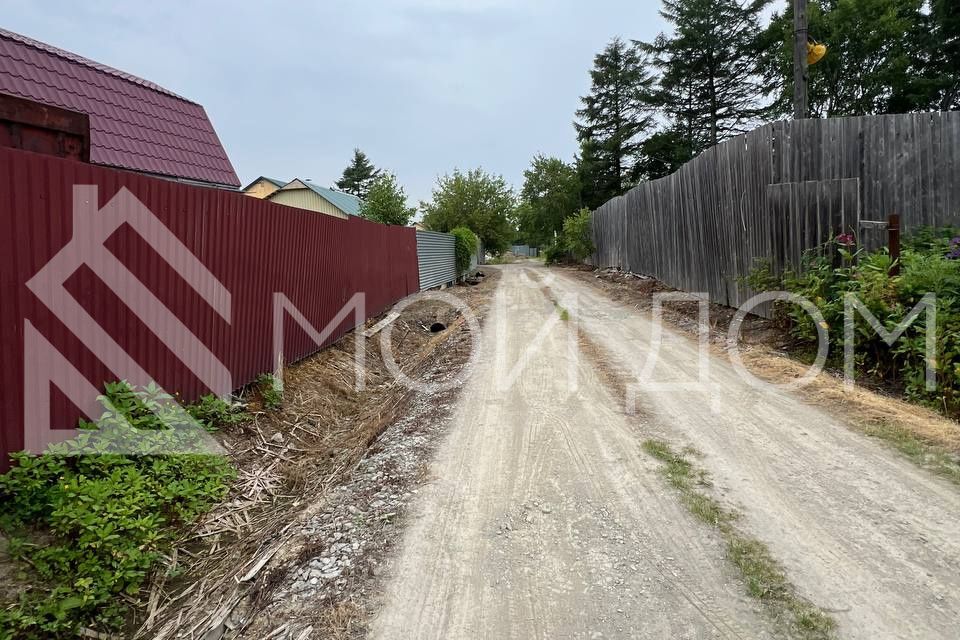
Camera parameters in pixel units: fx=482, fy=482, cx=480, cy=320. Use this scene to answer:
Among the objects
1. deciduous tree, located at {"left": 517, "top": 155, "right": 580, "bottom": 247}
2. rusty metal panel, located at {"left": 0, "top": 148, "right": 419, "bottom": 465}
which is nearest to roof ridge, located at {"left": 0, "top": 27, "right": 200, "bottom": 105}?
rusty metal panel, located at {"left": 0, "top": 148, "right": 419, "bottom": 465}

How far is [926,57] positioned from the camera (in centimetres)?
2027

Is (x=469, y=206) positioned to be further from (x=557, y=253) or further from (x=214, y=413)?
(x=214, y=413)

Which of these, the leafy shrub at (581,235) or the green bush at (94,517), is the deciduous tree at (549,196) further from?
the green bush at (94,517)

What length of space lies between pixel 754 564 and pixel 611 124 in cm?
3716

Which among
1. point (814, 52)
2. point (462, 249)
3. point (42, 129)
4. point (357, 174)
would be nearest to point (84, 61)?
point (42, 129)

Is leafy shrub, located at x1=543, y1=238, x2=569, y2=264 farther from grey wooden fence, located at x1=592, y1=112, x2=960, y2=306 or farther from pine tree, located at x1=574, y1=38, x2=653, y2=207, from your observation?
grey wooden fence, located at x1=592, y1=112, x2=960, y2=306

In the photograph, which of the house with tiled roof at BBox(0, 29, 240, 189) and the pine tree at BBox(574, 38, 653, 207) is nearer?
the house with tiled roof at BBox(0, 29, 240, 189)

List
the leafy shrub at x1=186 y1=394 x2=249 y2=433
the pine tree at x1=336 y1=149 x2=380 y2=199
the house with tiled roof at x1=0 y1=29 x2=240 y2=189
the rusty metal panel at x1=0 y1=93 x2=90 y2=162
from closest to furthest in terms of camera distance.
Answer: the rusty metal panel at x1=0 y1=93 x2=90 y2=162, the leafy shrub at x1=186 y1=394 x2=249 y2=433, the house with tiled roof at x1=0 y1=29 x2=240 y2=189, the pine tree at x1=336 y1=149 x2=380 y2=199

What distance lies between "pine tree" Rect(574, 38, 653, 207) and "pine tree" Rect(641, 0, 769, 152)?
3.23 m

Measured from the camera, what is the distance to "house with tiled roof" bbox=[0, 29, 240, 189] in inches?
253

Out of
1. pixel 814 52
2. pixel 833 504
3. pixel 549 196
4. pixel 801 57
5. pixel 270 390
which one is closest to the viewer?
pixel 833 504

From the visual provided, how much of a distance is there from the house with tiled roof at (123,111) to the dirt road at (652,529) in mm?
6398

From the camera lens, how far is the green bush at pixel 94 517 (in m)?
2.05

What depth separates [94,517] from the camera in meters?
2.30
